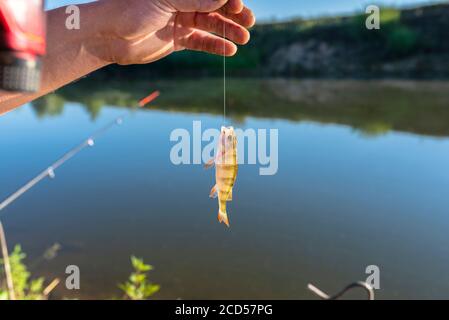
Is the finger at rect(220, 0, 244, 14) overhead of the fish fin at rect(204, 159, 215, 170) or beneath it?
overhead

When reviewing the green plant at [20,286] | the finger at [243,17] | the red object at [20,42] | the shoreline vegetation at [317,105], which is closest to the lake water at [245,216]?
the green plant at [20,286]

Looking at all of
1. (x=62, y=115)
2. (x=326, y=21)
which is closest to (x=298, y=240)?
(x=62, y=115)

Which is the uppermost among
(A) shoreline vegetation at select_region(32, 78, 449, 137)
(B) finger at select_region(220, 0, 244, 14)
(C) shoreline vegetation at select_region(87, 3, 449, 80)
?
(C) shoreline vegetation at select_region(87, 3, 449, 80)

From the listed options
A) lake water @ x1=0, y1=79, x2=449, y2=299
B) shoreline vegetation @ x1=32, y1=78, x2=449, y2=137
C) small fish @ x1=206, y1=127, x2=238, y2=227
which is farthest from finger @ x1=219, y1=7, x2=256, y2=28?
shoreline vegetation @ x1=32, y1=78, x2=449, y2=137

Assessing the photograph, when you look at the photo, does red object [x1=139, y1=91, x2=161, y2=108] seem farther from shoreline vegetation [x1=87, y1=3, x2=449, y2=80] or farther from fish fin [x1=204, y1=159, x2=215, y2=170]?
shoreline vegetation [x1=87, y1=3, x2=449, y2=80]

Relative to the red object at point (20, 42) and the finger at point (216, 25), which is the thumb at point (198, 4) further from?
the red object at point (20, 42)

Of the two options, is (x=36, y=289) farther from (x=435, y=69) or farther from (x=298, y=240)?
(x=435, y=69)
